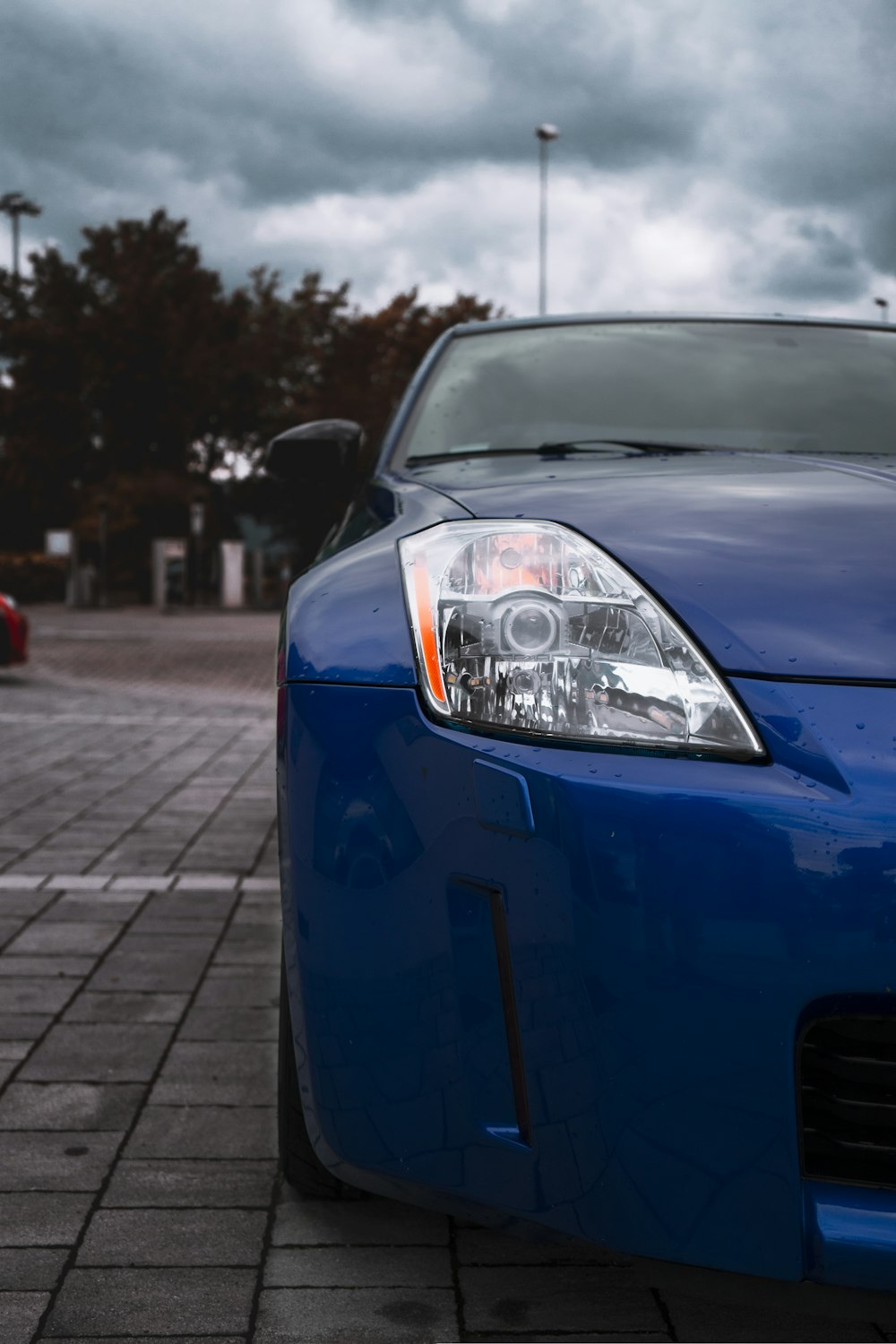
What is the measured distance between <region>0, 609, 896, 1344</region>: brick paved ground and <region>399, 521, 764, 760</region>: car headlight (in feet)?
2.02

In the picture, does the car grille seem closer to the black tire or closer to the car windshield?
the black tire

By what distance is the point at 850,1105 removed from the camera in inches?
56.4

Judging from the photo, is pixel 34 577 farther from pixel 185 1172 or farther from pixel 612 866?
pixel 612 866

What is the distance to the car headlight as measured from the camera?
5.00 feet

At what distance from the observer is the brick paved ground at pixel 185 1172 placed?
6.27 feet

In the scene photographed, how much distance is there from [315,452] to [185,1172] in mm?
1518

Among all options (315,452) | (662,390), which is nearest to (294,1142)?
(315,452)

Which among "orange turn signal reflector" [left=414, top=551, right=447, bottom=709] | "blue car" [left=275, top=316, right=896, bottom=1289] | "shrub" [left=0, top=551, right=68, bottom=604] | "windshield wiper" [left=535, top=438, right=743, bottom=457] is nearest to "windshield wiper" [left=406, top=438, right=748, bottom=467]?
"windshield wiper" [left=535, top=438, right=743, bottom=457]

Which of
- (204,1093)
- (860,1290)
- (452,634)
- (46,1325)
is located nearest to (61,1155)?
(204,1093)

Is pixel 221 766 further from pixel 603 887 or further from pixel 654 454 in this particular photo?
pixel 603 887

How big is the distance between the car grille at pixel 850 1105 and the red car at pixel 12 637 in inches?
502

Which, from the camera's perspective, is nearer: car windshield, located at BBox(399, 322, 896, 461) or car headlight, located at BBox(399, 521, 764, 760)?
car headlight, located at BBox(399, 521, 764, 760)

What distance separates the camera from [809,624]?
61.6 inches

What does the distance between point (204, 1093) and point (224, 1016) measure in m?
A: 0.47
